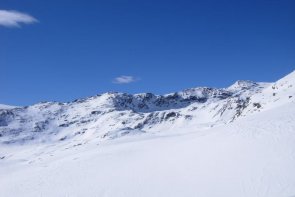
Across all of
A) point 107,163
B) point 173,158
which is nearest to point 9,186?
point 107,163

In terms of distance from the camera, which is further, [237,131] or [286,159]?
[237,131]

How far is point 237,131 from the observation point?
38000 mm

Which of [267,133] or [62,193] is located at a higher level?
[267,133]

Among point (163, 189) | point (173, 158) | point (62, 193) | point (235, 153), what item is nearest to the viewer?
point (163, 189)

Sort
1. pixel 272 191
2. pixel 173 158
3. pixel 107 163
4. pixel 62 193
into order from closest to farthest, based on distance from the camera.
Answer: pixel 272 191, pixel 62 193, pixel 173 158, pixel 107 163

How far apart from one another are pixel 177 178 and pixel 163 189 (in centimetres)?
196

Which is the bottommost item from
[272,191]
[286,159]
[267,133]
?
[272,191]

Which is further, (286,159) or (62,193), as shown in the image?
(62,193)

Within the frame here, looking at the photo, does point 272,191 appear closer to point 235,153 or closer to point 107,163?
point 235,153

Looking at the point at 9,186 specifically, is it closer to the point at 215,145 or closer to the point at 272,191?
the point at 215,145

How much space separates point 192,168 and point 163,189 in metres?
3.86

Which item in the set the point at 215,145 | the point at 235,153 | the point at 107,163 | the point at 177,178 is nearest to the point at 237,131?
the point at 215,145

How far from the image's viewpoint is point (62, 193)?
34.2 metres

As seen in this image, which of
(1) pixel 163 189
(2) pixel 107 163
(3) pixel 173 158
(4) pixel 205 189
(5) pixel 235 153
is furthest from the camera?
(2) pixel 107 163
